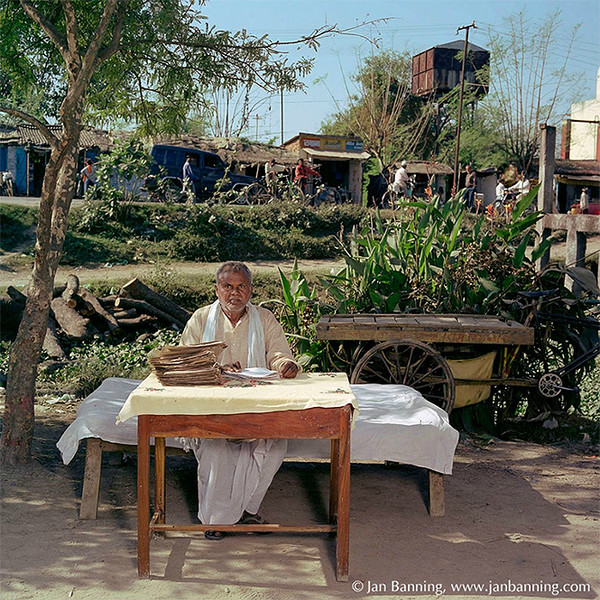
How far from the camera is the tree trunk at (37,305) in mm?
5078

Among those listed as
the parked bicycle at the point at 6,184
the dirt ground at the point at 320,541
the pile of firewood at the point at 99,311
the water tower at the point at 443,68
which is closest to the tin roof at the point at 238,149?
the parked bicycle at the point at 6,184

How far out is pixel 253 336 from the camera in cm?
438

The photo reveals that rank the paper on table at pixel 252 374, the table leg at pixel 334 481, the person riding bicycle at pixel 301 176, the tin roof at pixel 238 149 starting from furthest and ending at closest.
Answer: the tin roof at pixel 238 149
the person riding bicycle at pixel 301 176
the table leg at pixel 334 481
the paper on table at pixel 252 374

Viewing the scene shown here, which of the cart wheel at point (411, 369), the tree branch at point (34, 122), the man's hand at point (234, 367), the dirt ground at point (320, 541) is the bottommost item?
the dirt ground at point (320, 541)

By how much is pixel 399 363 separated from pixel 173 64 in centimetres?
324

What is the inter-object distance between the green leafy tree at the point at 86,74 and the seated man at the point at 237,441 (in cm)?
142

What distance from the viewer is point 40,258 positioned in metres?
5.16

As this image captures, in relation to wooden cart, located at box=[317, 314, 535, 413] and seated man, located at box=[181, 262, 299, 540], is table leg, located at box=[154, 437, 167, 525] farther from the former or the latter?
wooden cart, located at box=[317, 314, 535, 413]

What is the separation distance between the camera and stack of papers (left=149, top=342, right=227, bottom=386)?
3.76 metres

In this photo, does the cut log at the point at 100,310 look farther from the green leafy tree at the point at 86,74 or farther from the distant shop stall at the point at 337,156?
the distant shop stall at the point at 337,156

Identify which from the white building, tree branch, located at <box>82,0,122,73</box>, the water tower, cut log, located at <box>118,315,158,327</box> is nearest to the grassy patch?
cut log, located at <box>118,315,158,327</box>

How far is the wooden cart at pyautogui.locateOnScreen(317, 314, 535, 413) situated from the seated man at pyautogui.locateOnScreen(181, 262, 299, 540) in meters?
1.37

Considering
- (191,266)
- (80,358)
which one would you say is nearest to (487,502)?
(80,358)

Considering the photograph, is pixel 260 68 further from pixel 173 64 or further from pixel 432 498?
pixel 432 498
